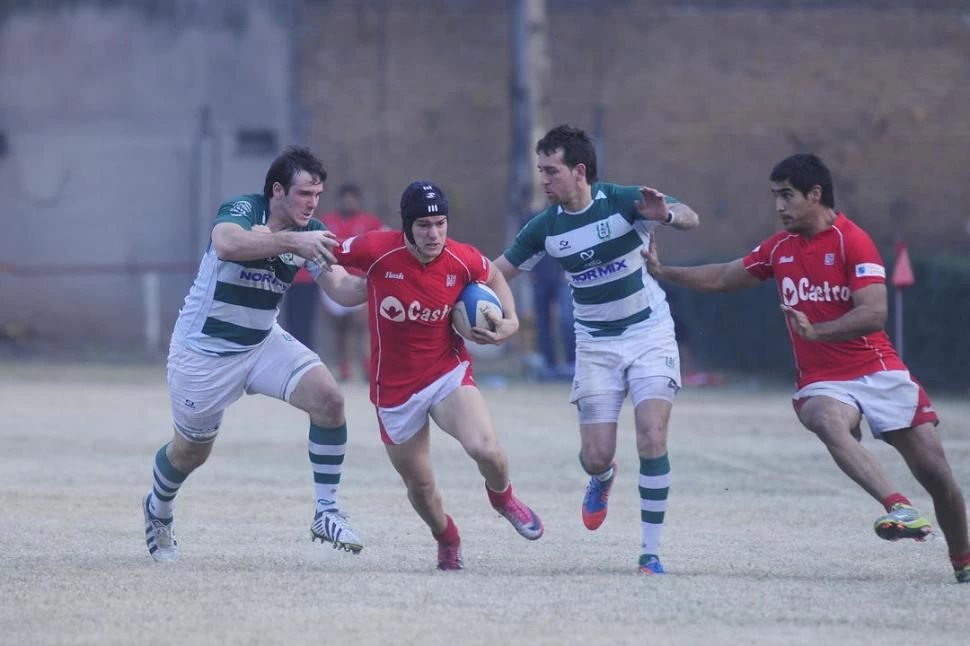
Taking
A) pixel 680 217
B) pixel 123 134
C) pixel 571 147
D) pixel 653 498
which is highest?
pixel 571 147

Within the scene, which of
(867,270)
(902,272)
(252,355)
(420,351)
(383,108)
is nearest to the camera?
(867,270)

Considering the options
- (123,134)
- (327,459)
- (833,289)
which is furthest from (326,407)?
(123,134)

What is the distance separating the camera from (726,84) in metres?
25.5

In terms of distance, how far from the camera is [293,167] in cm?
790

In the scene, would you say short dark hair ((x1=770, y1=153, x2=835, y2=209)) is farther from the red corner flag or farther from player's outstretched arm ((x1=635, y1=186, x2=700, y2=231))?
the red corner flag

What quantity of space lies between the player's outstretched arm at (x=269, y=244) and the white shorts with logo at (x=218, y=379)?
62 cm

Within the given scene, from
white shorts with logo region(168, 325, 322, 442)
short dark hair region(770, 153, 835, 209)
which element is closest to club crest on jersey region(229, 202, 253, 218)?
white shorts with logo region(168, 325, 322, 442)

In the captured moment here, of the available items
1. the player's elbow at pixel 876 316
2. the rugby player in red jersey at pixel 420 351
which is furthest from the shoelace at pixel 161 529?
the player's elbow at pixel 876 316

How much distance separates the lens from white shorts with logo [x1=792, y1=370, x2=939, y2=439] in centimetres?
741

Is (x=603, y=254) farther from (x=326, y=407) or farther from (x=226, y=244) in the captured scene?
(x=226, y=244)

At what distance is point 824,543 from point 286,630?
11.8 feet

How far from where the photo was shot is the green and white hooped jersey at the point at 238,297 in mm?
7949

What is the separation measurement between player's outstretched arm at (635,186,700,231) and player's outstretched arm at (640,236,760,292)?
10.3 inches

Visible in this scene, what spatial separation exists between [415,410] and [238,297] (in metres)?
1.13
